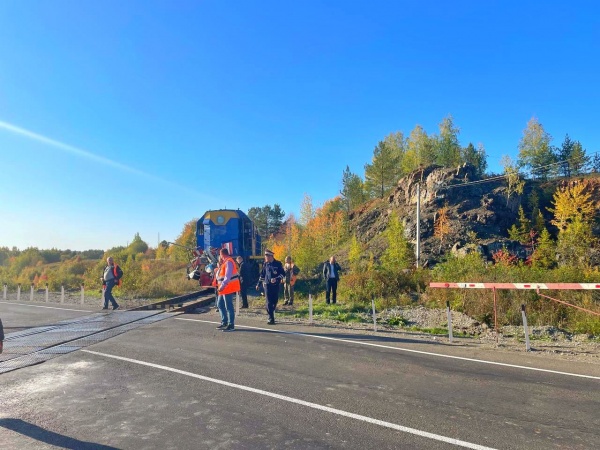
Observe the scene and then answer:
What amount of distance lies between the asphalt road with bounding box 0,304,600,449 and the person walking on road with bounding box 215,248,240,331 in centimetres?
182

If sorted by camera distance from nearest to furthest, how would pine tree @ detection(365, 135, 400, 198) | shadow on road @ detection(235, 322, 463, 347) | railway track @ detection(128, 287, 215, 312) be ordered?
shadow on road @ detection(235, 322, 463, 347), railway track @ detection(128, 287, 215, 312), pine tree @ detection(365, 135, 400, 198)

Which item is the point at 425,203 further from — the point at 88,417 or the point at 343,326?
the point at 88,417

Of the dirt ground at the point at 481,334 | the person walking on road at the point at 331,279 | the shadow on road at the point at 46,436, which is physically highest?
the person walking on road at the point at 331,279

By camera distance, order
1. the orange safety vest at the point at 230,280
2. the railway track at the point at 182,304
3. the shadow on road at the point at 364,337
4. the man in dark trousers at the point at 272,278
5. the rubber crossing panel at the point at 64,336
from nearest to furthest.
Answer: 1. the rubber crossing panel at the point at 64,336
2. the shadow on road at the point at 364,337
3. the orange safety vest at the point at 230,280
4. the man in dark trousers at the point at 272,278
5. the railway track at the point at 182,304

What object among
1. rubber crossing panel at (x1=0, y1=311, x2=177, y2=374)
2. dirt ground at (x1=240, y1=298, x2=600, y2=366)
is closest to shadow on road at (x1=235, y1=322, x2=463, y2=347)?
dirt ground at (x1=240, y1=298, x2=600, y2=366)

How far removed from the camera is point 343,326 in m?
10.5

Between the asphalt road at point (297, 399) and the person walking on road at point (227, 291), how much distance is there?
1822 millimetres

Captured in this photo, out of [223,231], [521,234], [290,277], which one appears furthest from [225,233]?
[521,234]

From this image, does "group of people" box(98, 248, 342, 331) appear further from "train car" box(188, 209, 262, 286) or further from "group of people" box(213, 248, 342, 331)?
"train car" box(188, 209, 262, 286)

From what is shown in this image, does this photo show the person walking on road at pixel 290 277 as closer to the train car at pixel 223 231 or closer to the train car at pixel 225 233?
the train car at pixel 225 233

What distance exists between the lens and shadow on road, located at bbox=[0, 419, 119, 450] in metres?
3.75

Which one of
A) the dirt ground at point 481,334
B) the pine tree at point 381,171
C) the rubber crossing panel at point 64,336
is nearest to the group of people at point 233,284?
the dirt ground at point 481,334

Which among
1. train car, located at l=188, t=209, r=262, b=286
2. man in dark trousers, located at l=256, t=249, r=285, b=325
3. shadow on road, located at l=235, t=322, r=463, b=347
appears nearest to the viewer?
shadow on road, located at l=235, t=322, r=463, b=347

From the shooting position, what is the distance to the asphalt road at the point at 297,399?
3896mm
